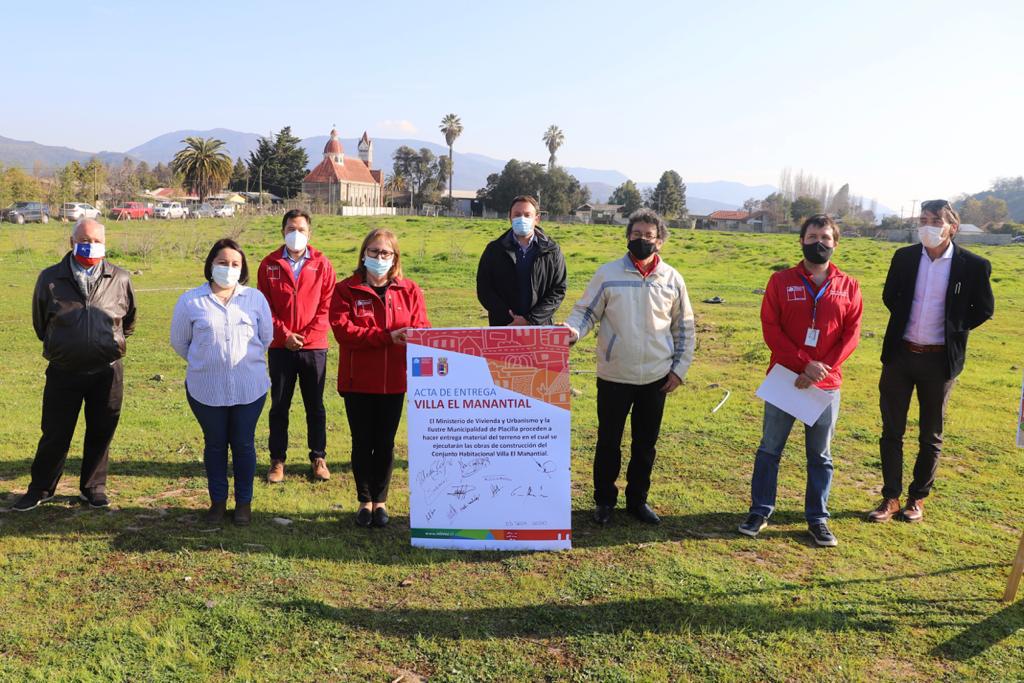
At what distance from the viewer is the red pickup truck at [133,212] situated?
49713 millimetres

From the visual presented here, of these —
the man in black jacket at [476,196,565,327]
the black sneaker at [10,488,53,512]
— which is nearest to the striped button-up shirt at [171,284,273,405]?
the black sneaker at [10,488,53,512]

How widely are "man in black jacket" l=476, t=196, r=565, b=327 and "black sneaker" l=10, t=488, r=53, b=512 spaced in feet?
11.7

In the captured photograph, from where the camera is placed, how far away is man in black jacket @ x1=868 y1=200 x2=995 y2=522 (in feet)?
17.6

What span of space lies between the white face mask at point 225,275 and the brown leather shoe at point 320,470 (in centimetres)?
189

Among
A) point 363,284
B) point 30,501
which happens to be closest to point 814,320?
point 363,284

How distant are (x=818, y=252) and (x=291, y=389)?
4.25 meters

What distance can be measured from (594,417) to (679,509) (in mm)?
2616

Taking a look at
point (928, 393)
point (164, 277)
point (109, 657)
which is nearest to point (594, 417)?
point (928, 393)

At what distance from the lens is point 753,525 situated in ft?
17.1

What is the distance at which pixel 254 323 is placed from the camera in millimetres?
5066

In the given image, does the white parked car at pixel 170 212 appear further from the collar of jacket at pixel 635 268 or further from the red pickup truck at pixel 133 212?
the collar of jacket at pixel 635 268

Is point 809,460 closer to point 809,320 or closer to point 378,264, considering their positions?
point 809,320

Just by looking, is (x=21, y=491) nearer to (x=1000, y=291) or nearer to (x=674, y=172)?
(x=1000, y=291)

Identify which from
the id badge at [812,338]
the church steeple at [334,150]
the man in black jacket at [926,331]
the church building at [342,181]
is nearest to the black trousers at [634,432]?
the id badge at [812,338]
